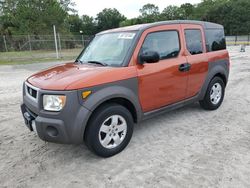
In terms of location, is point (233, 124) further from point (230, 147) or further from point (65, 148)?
point (65, 148)

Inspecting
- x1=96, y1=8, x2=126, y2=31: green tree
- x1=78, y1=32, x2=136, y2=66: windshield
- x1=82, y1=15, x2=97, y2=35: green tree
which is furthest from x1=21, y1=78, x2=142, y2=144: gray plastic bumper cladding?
x1=96, y1=8, x2=126, y2=31: green tree

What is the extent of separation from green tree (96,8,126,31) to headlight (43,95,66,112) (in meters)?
82.2

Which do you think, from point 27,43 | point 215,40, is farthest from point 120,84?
point 27,43

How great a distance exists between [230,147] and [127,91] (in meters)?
1.76

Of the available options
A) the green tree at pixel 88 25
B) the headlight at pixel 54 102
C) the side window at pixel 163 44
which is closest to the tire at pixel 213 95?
the side window at pixel 163 44

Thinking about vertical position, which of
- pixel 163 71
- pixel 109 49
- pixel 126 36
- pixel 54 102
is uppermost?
pixel 126 36

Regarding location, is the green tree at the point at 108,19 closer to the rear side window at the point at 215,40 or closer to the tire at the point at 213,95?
the rear side window at the point at 215,40

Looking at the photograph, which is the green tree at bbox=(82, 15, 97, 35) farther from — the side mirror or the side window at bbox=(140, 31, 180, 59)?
the side mirror

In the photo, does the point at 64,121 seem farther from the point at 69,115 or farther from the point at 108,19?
the point at 108,19

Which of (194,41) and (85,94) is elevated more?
(194,41)

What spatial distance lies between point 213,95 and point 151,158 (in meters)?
2.63

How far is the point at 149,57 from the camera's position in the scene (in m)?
3.69

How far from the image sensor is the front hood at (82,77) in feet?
10.3

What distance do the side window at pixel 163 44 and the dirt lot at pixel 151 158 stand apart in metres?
1.35
